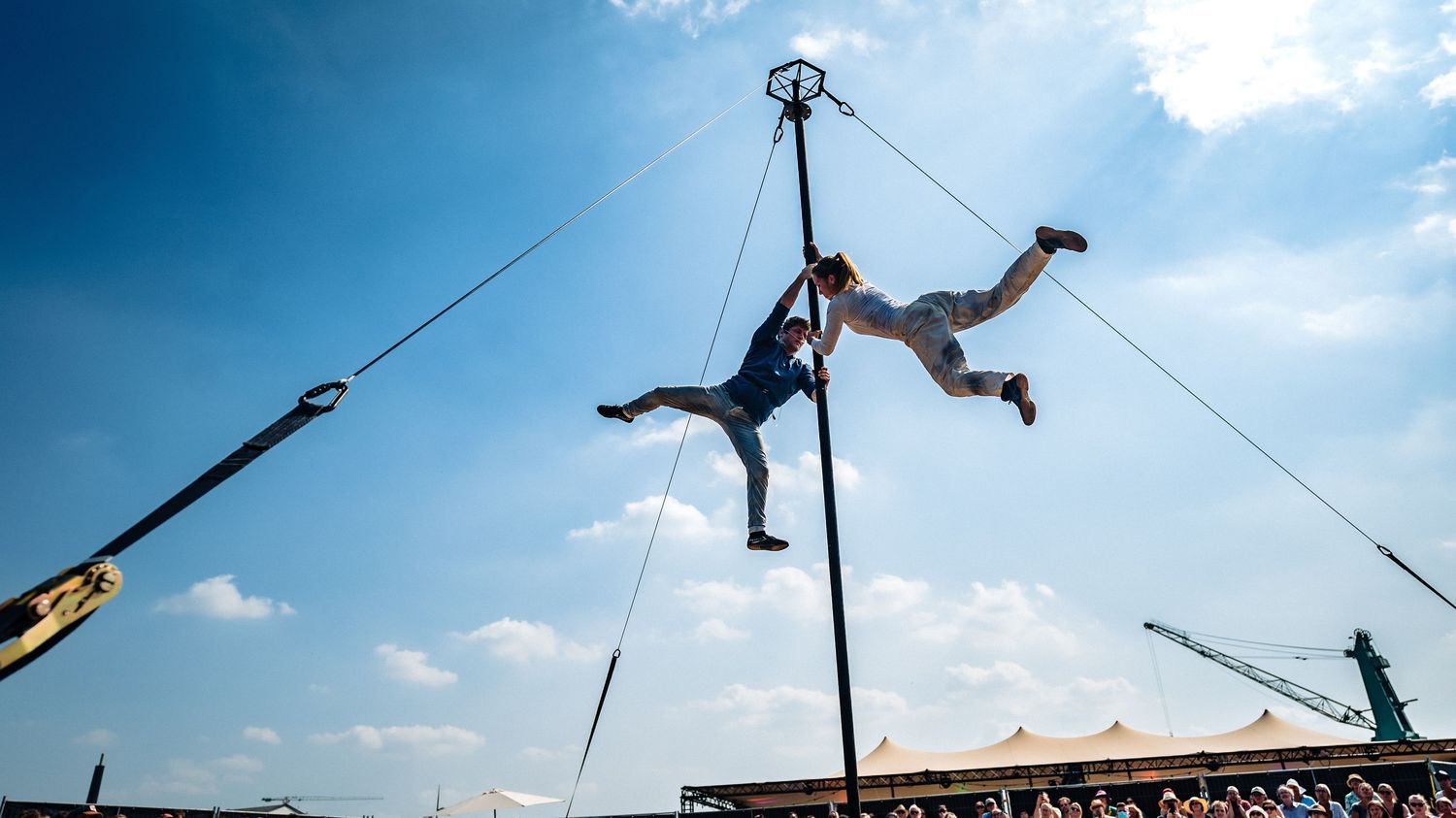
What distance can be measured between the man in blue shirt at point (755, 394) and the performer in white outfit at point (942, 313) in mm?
347

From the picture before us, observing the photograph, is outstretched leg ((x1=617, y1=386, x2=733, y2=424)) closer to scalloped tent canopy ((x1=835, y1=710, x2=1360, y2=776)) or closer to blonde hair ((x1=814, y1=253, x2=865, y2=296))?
blonde hair ((x1=814, y1=253, x2=865, y2=296))

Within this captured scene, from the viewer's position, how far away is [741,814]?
1291 cm

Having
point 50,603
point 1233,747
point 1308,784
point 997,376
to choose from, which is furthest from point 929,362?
point 1233,747

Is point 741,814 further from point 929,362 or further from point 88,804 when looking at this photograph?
point 929,362

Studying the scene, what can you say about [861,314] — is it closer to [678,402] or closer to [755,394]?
[755,394]

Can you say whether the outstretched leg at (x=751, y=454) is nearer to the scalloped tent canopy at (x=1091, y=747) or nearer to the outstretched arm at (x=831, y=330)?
the outstretched arm at (x=831, y=330)

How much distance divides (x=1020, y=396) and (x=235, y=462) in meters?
3.97

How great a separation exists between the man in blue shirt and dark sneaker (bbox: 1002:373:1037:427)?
5.16 feet

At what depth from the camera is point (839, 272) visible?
586 centimetres

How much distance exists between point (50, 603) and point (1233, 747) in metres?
→ 27.1

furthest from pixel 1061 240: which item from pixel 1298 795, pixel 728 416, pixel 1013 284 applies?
pixel 1298 795

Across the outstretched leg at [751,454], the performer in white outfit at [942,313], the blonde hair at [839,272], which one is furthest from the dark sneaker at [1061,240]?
the outstretched leg at [751,454]

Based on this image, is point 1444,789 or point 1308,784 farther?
point 1308,784

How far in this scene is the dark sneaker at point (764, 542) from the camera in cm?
570
